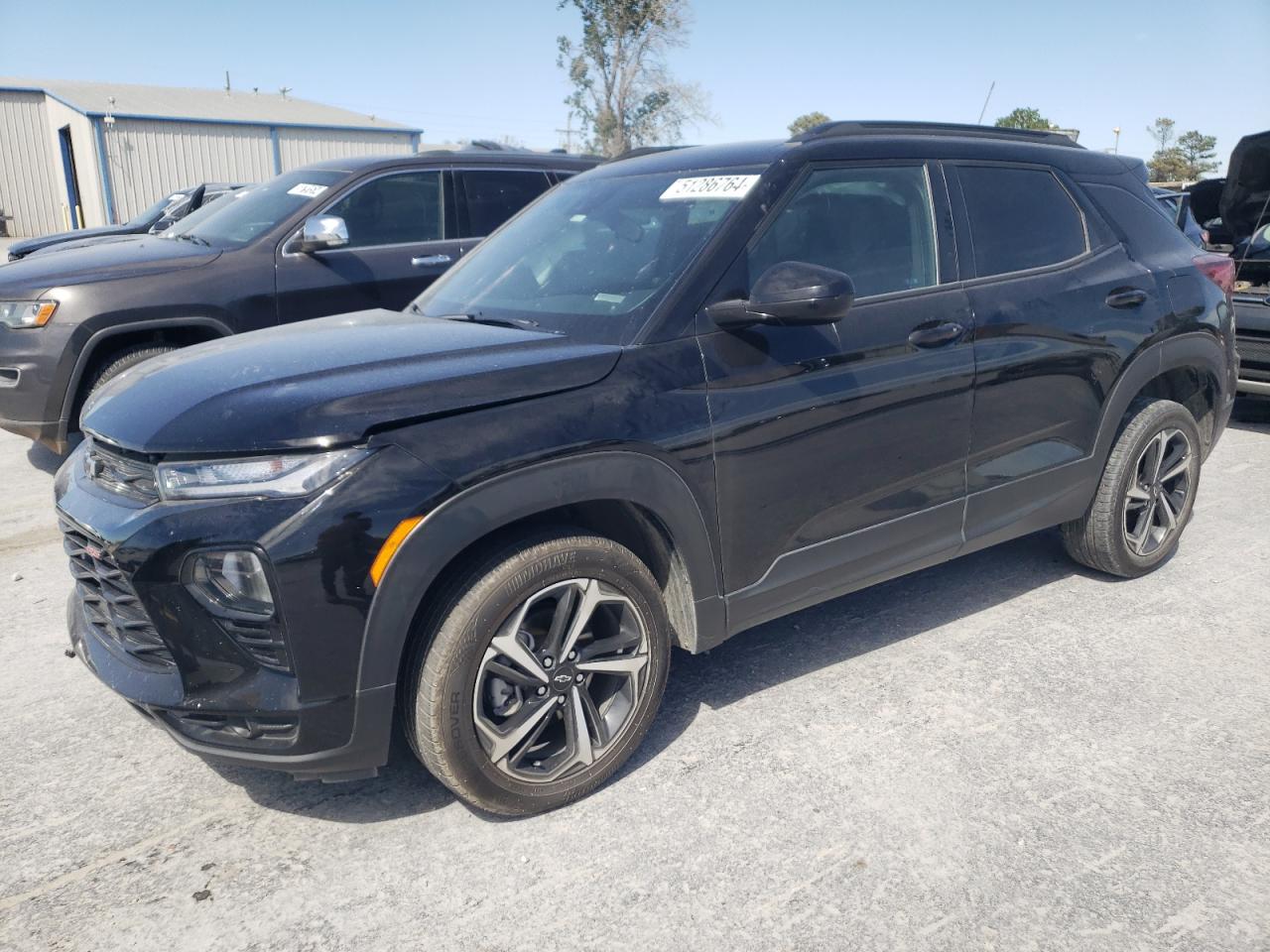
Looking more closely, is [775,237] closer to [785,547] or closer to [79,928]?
[785,547]

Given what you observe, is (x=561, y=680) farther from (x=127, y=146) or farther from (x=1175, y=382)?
(x=127, y=146)

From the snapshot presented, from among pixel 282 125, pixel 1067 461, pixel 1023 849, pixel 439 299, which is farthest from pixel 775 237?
pixel 282 125

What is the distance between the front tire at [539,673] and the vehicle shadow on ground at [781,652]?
0.81 feet

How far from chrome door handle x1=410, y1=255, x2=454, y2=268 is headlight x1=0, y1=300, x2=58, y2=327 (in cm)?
203

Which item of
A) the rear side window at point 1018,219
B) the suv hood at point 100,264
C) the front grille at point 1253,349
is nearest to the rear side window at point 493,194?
the suv hood at point 100,264

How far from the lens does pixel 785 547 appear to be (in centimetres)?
318

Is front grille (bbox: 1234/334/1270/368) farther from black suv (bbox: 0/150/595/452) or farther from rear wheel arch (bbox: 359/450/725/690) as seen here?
rear wheel arch (bbox: 359/450/725/690)

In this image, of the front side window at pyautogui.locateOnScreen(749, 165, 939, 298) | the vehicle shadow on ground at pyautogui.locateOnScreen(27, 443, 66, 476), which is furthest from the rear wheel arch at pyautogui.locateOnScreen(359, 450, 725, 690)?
the vehicle shadow on ground at pyautogui.locateOnScreen(27, 443, 66, 476)

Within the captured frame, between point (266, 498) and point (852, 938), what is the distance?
1.73 m

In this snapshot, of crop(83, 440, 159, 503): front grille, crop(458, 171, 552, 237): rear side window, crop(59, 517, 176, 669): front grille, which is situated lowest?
crop(59, 517, 176, 669): front grille

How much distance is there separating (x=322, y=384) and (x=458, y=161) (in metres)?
4.70

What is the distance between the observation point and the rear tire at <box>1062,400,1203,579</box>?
426cm

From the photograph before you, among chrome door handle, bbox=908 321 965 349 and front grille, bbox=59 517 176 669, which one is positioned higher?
chrome door handle, bbox=908 321 965 349

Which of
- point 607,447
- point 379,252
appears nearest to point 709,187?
point 607,447
